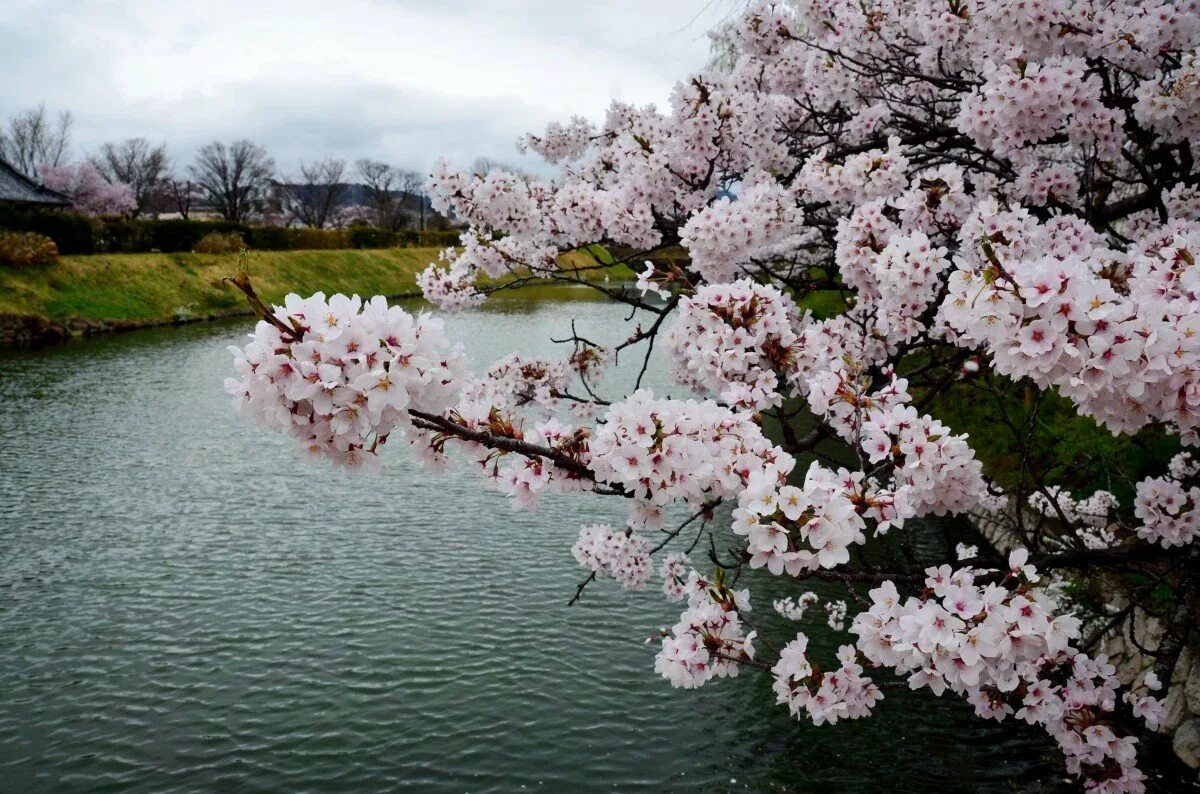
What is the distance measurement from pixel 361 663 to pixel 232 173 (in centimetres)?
8819

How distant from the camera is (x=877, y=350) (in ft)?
18.0

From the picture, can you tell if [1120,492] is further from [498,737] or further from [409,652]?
[409,652]

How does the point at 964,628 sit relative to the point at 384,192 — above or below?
below

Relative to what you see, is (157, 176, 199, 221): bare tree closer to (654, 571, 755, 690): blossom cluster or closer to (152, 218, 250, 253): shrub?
(152, 218, 250, 253): shrub

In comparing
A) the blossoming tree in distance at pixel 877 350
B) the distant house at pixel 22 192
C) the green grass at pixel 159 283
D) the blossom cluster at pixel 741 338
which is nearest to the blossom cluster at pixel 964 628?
the blossoming tree in distance at pixel 877 350

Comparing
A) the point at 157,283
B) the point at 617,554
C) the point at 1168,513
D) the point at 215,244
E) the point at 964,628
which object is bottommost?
the point at 617,554

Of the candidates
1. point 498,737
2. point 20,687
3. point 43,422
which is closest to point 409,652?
point 498,737

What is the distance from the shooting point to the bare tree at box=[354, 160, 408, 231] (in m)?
91.9

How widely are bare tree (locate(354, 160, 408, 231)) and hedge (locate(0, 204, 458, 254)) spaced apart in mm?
35201

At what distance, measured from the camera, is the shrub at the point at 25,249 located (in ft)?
99.1

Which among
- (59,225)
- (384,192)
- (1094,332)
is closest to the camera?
(1094,332)

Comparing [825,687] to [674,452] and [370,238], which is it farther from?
[370,238]

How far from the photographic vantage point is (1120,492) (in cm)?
895

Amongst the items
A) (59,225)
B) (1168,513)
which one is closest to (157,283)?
(59,225)
